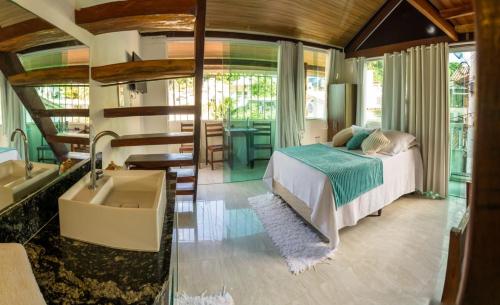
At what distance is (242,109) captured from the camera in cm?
511

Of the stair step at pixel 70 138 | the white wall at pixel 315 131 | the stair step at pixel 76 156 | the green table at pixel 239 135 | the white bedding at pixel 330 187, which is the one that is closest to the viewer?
the stair step at pixel 70 138

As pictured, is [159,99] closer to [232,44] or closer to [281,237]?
[232,44]

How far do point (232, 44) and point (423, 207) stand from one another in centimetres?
373

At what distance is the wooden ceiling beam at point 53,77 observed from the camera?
999mm

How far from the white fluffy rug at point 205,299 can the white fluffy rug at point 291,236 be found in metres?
0.62

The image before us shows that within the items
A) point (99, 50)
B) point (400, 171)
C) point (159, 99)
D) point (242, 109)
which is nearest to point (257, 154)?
point (242, 109)

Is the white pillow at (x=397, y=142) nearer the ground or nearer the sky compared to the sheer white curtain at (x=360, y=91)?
nearer the ground

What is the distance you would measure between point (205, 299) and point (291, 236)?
48.5 inches

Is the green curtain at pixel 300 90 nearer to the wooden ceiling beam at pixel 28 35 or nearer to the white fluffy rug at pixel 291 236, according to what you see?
the white fluffy rug at pixel 291 236

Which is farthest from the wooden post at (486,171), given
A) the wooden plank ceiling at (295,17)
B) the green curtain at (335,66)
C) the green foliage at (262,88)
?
the green curtain at (335,66)

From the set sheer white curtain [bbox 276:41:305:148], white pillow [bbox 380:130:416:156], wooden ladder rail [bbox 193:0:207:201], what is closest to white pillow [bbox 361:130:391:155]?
white pillow [bbox 380:130:416:156]

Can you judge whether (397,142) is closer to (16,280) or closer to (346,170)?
(346,170)

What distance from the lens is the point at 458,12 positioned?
3.65m

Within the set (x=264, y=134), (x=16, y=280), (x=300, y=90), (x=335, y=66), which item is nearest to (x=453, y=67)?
(x=335, y=66)
